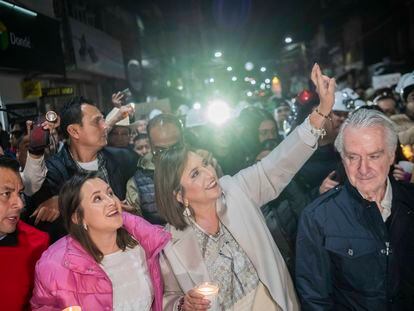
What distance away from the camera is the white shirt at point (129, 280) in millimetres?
2727

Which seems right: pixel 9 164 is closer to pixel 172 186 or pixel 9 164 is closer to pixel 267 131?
pixel 172 186

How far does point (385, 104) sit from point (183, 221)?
239 inches

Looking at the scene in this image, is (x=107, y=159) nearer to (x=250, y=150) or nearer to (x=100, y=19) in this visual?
(x=250, y=150)

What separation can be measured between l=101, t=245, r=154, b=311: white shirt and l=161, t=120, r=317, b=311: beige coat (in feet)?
0.53

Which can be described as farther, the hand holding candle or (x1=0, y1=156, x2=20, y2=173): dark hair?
(x1=0, y1=156, x2=20, y2=173): dark hair

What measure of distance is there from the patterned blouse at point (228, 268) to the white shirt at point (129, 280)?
450mm

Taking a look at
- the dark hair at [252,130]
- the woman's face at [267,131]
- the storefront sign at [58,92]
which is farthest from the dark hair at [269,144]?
the storefront sign at [58,92]

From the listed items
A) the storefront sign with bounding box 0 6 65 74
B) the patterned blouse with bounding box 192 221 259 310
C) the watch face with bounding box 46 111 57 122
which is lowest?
the patterned blouse with bounding box 192 221 259 310

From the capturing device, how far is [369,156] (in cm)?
251

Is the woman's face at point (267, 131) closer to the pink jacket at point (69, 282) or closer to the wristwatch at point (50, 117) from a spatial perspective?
the wristwatch at point (50, 117)

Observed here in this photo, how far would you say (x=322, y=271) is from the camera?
104 inches

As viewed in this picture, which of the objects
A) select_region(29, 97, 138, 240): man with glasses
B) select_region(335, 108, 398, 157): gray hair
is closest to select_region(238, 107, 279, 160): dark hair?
select_region(29, 97, 138, 240): man with glasses

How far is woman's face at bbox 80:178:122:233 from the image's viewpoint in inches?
110

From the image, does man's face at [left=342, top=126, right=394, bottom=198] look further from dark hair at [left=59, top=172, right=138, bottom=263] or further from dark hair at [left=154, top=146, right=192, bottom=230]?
dark hair at [left=59, top=172, right=138, bottom=263]
